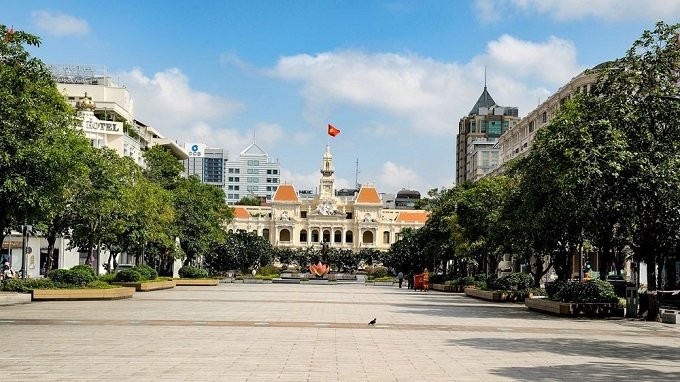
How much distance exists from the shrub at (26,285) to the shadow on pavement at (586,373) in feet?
79.6

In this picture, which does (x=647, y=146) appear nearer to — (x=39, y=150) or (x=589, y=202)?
(x=589, y=202)

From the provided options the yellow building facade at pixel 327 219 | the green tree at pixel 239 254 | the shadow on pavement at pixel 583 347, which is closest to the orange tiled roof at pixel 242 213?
the yellow building facade at pixel 327 219

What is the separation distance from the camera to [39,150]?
27406 mm

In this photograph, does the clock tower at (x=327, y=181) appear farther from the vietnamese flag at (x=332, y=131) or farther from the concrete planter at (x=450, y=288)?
the concrete planter at (x=450, y=288)

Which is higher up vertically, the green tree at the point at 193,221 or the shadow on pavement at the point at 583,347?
the green tree at the point at 193,221

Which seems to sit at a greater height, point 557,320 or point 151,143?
point 151,143

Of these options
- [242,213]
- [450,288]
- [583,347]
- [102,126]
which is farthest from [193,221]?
[242,213]

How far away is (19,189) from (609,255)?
2163cm

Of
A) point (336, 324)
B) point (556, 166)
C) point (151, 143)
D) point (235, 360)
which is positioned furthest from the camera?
point (151, 143)

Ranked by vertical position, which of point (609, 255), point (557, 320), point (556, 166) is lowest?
point (557, 320)

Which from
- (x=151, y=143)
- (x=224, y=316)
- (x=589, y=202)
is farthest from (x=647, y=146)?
(x=151, y=143)

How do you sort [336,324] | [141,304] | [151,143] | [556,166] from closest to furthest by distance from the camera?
[336,324] → [556,166] → [141,304] → [151,143]

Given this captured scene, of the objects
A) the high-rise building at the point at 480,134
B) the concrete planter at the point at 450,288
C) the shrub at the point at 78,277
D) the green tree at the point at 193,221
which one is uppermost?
the high-rise building at the point at 480,134

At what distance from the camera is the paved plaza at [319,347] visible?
44.2 ft
